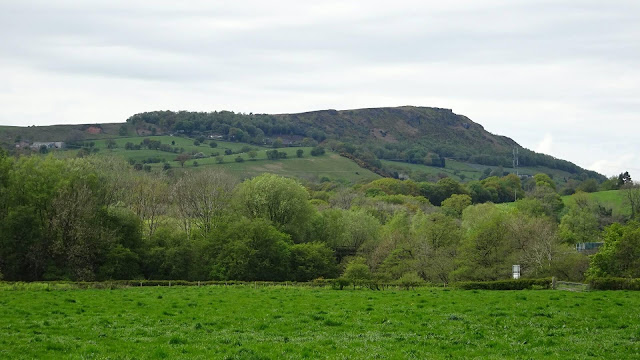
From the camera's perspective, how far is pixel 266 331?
26.1 meters

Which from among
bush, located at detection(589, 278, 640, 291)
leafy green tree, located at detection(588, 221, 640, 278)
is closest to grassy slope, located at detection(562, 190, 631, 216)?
leafy green tree, located at detection(588, 221, 640, 278)

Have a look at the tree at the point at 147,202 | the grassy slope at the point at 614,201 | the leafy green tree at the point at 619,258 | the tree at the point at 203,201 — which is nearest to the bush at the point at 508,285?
the leafy green tree at the point at 619,258

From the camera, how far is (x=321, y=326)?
90.5 feet

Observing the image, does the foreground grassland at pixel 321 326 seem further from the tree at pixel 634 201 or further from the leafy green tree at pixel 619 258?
the tree at pixel 634 201

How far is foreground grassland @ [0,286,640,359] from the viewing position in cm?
2150

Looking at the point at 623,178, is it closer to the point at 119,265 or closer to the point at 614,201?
the point at 614,201

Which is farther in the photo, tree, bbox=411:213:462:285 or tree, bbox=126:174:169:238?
tree, bbox=126:174:169:238

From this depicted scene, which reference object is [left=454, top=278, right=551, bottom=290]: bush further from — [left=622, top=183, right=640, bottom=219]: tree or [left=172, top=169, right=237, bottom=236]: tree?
[left=622, top=183, right=640, bottom=219]: tree

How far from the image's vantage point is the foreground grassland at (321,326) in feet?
70.5

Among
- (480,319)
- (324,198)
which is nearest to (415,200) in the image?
(324,198)

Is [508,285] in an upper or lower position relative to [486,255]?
upper

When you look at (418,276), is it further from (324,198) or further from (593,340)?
(324,198)

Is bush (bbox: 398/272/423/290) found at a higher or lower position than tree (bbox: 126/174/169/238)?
lower

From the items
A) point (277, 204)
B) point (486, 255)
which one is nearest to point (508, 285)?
point (486, 255)
